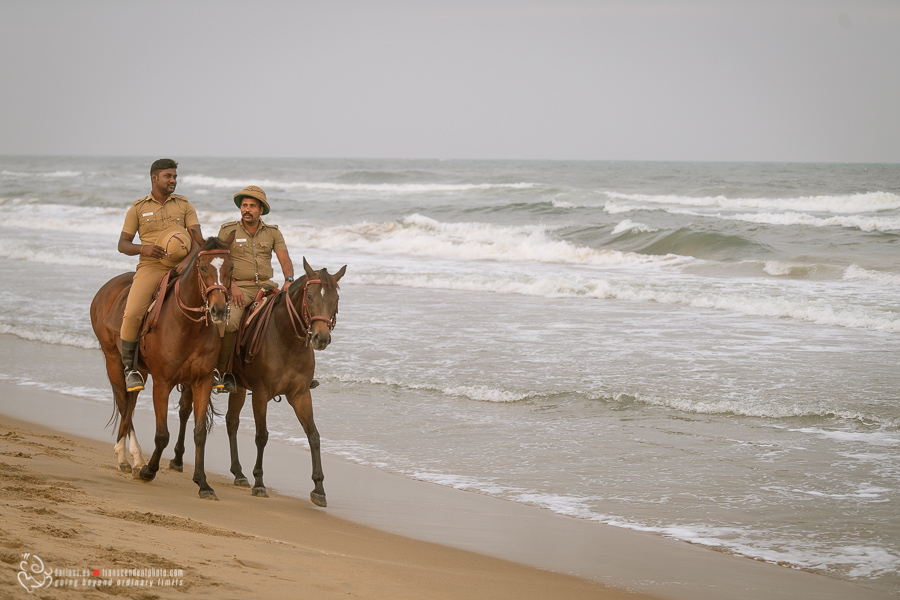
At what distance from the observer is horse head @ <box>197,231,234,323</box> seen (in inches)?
221

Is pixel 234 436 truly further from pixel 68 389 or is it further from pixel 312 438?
pixel 68 389

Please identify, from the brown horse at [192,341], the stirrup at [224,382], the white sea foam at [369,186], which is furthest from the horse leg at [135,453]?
the white sea foam at [369,186]

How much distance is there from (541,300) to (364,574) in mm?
12330

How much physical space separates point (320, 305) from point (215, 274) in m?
0.76

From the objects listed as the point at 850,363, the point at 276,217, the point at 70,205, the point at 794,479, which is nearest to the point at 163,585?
the point at 794,479

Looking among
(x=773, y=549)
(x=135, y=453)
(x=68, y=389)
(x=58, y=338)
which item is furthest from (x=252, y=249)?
(x=58, y=338)

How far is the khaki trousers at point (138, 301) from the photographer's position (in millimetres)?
6312

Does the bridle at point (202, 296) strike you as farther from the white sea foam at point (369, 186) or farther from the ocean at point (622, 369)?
the white sea foam at point (369, 186)

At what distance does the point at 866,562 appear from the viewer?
516 centimetres

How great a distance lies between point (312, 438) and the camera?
6.30 meters

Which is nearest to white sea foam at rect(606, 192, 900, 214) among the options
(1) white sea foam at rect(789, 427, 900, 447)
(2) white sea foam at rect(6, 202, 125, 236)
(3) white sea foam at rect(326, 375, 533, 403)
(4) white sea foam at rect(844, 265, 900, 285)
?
(4) white sea foam at rect(844, 265, 900, 285)

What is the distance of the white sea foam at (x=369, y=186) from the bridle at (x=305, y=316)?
4207 cm

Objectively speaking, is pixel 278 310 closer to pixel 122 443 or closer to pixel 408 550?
pixel 122 443

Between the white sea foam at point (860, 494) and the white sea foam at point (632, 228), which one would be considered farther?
the white sea foam at point (632, 228)
